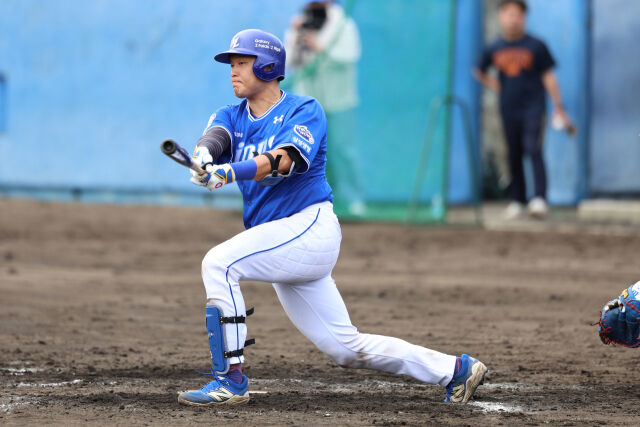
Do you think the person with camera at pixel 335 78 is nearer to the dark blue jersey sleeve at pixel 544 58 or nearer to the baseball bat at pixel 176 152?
the dark blue jersey sleeve at pixel 544 58

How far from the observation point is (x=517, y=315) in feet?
27.7

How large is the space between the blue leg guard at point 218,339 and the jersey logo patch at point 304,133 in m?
0.91

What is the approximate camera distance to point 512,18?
1318 centimetres

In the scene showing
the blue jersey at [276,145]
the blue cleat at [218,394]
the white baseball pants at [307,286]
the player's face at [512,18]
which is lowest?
the blue cleat at [218,394]

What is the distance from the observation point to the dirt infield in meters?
5.39

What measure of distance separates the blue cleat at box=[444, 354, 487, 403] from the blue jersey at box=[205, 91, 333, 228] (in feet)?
3.60

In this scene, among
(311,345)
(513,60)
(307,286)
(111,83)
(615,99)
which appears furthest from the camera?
(111,83)

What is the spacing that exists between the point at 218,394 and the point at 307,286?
0.68 m

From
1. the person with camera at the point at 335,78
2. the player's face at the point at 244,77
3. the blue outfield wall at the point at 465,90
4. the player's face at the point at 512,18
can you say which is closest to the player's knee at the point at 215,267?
the player's face at the point at 244,77

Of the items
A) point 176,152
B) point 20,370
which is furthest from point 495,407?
point 20,370

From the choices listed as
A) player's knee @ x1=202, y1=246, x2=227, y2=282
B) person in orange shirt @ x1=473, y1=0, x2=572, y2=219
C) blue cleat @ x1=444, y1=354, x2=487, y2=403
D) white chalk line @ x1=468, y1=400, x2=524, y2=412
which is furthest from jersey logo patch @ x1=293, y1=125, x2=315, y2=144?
person in orange shirt @ x1=473, y1=0, x2=572, y2=219

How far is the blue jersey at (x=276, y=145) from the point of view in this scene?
5.40 m

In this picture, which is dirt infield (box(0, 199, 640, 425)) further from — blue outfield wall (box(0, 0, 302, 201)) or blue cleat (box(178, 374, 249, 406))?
blue outfield wall (box(0, 0, 302, 201))

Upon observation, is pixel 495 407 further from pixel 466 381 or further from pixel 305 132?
pixel 305 132
